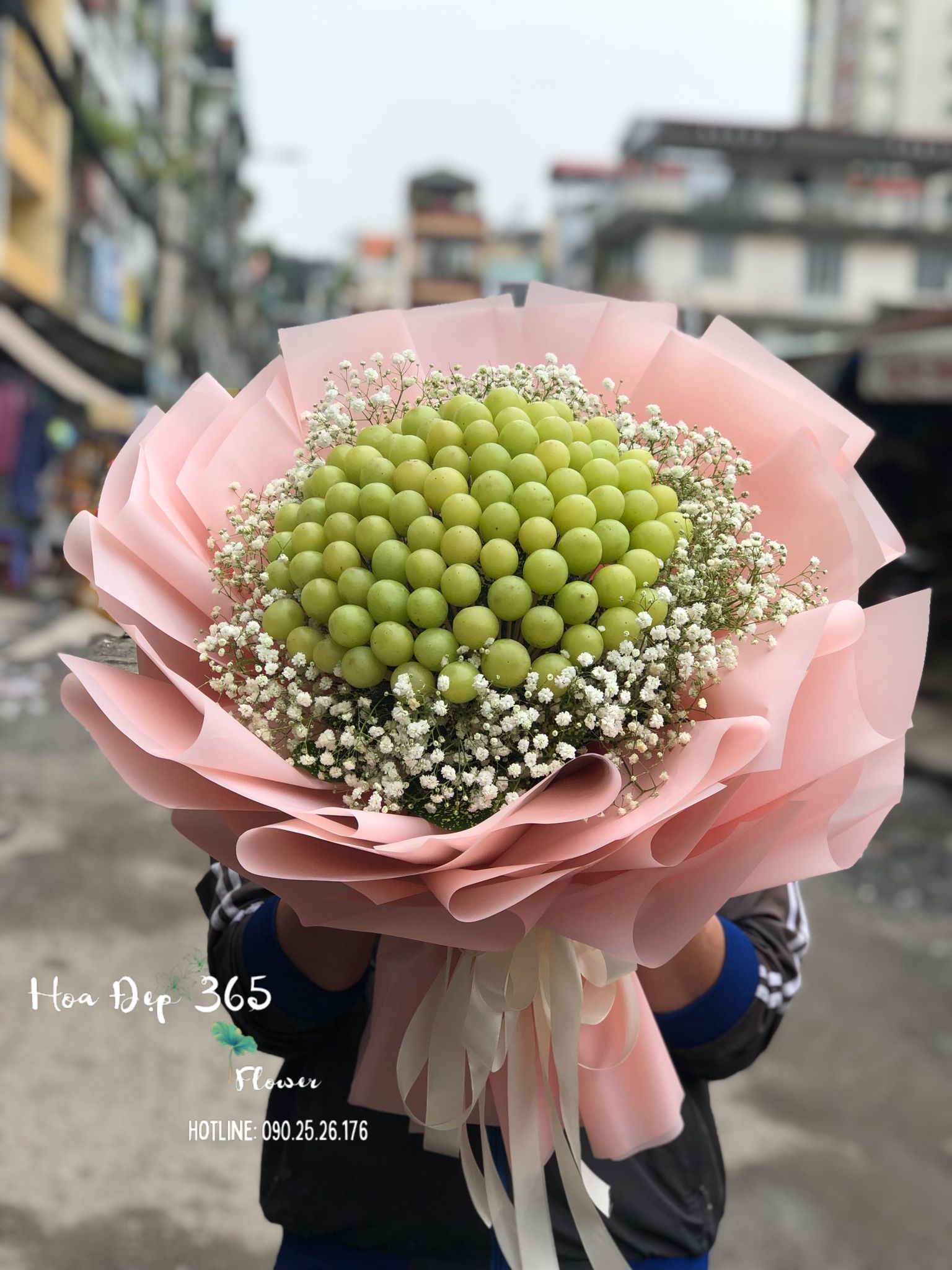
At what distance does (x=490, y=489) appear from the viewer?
0.95m

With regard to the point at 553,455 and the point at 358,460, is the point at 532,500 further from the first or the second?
the point at 358,460

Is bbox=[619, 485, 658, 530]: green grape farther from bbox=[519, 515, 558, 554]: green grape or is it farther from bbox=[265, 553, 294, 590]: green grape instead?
bbox=[265, 553, 294, 590]: green grape

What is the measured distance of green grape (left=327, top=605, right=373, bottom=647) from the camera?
36.9 inches

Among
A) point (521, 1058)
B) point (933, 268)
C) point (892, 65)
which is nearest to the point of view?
point (521, 1058)

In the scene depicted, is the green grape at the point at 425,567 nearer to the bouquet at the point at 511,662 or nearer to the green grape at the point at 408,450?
the bouquet at the point at 511,662

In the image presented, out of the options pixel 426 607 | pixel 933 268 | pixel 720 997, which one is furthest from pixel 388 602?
pixel 933 268

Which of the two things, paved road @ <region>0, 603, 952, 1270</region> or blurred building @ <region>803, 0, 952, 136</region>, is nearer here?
paved road @ <region>0, 603, 952, 1270</region>

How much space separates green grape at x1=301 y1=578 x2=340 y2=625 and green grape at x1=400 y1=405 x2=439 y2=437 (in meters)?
0.18

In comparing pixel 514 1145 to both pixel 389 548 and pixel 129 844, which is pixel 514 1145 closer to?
pixel 389 548

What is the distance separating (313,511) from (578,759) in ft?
1.17

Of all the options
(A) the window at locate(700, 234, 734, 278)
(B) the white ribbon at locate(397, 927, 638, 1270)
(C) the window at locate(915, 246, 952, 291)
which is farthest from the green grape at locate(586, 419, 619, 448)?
(C) the window at locate(915, 246, 952, 291)

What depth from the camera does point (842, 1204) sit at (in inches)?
116

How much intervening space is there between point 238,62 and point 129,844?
4249cm

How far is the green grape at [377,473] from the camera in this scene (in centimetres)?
100
